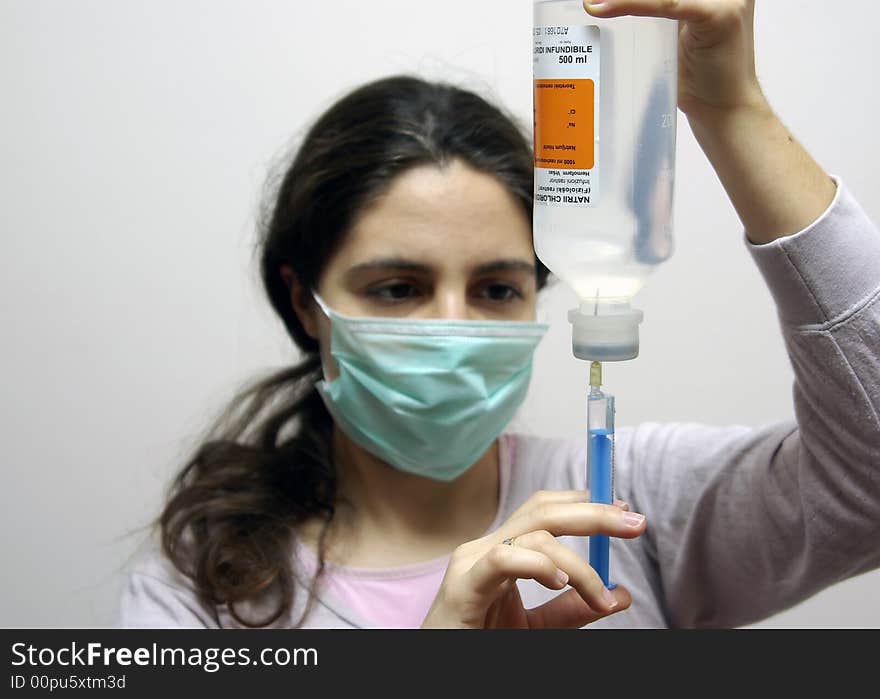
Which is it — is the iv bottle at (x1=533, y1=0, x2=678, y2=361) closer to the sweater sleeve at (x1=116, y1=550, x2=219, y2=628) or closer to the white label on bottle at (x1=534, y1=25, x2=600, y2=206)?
the white label on bottle at (x1=534, y1=25, x2=600, y2=206)

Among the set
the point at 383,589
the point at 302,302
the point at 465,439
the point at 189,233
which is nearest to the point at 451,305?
the point at 465,439

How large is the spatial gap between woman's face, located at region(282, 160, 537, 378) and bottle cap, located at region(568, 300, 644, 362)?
480 millimetres

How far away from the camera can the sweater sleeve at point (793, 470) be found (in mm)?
1065

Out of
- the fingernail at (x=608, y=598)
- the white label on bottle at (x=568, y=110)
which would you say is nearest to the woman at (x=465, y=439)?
the fingernail at (x=608, y=598)

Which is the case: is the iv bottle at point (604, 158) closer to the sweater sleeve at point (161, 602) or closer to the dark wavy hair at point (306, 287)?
the dark wavy hair at point (306, 287)

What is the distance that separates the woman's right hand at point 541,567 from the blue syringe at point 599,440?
0.07 feet

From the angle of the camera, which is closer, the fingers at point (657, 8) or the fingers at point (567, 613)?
the fingers at point (657, 8)

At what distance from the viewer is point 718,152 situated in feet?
3.49

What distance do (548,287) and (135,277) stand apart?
0.80 meters

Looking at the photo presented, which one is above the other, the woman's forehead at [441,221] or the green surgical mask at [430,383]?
the woman's forehead at [441,221]

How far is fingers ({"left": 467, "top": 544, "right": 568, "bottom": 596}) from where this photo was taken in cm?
103

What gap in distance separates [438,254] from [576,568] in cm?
55

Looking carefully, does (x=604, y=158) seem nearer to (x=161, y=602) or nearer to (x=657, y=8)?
(x=657, y=8)
